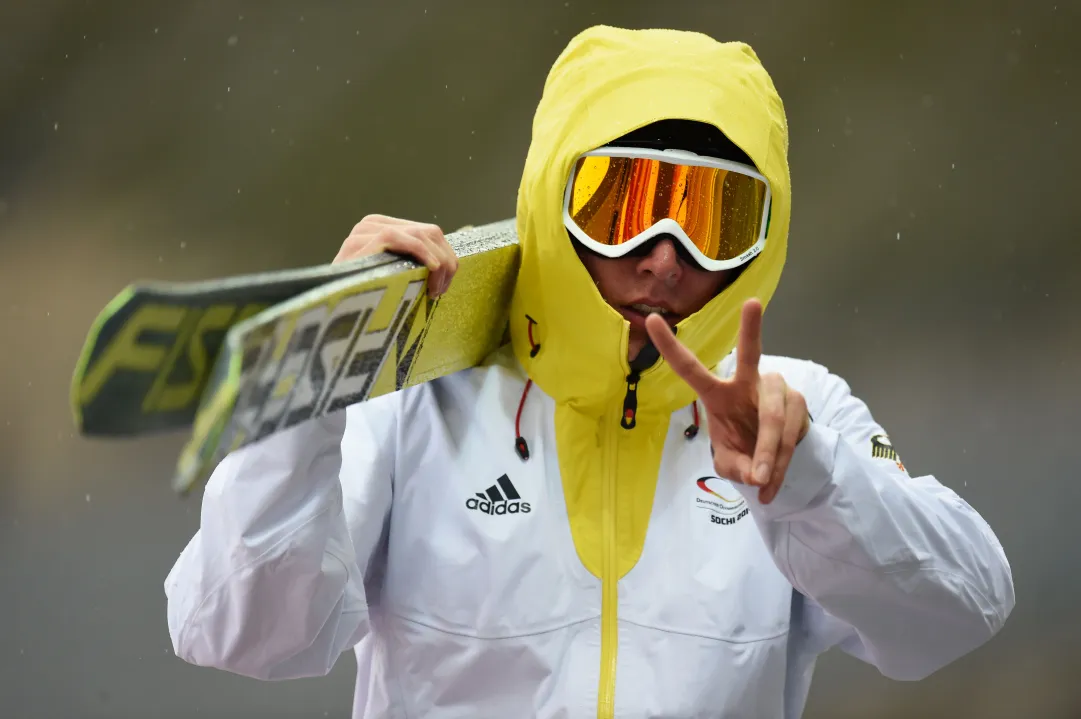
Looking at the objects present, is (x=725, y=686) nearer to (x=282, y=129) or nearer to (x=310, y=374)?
(x=310, y=374)

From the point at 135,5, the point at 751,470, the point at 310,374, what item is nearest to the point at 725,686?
the point at 751,470

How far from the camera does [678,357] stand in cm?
116

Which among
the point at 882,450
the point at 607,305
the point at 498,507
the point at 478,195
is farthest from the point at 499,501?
the point at 478,195

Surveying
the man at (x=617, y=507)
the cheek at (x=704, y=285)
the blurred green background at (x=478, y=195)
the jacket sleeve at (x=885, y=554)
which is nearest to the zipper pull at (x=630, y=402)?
the man at (x=617, y=507)

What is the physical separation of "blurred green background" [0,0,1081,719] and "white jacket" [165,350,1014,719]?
71.6 inches

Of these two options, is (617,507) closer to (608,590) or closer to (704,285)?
(608,590)

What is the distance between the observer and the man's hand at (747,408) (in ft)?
3.76

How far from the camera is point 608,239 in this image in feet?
4.87

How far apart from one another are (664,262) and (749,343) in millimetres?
325

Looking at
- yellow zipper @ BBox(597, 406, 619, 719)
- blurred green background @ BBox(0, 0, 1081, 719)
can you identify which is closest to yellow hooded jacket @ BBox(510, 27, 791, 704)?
yellow zipper @ BBox(597, 406, 619, 719)

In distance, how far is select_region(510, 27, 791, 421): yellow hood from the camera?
1470mm

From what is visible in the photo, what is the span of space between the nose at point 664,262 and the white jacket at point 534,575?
0.20 meters

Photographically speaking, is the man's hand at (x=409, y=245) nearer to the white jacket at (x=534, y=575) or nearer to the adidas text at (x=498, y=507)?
the white jacket at (x=534, y=575)

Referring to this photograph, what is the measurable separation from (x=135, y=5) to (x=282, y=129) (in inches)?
18.4
